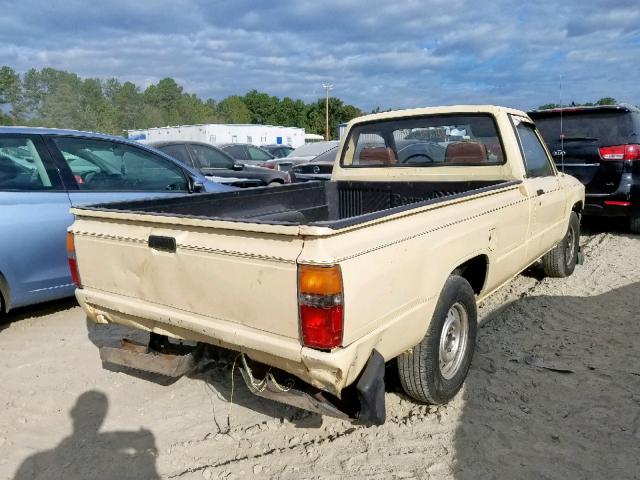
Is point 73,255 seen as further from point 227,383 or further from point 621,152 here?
point 621,152

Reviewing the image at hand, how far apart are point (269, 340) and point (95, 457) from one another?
48.0 inches

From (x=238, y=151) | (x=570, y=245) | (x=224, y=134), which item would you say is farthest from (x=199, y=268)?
(x=224, y=134)

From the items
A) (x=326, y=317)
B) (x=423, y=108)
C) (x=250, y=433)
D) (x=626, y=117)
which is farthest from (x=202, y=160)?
(x=326, y=317)

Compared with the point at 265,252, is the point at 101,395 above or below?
below

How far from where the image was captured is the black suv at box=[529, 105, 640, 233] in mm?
6508

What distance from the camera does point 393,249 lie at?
226 centimetres

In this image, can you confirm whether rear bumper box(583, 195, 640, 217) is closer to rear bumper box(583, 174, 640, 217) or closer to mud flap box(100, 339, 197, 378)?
rear bumper box(583, 174, 640, 217)

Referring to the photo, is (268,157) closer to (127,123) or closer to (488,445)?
(488,445)

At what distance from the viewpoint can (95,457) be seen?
2586 mm

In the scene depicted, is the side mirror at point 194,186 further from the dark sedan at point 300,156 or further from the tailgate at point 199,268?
the dark sedan at point 300,156

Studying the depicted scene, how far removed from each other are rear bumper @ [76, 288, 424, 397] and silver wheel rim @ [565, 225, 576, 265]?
354cm

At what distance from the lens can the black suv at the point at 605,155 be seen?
21.4ft

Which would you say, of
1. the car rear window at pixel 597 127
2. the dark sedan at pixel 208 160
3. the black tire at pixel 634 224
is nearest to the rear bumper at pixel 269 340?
the car rear window at pixel 597 127

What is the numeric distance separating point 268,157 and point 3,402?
14.4m
